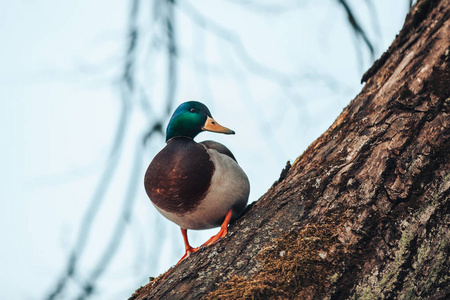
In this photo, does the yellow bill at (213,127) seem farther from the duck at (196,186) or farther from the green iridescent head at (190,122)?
the duck at (196,186)

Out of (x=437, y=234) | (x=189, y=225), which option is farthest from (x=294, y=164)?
(x=437, y=234)

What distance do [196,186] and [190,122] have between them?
651mm

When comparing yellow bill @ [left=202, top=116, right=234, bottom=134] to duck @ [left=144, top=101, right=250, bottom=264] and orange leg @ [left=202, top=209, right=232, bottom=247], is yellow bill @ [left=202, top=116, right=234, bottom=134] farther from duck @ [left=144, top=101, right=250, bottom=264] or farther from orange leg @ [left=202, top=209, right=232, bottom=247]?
orange leg @ [left=202, top=209, right=232, bottom=247]

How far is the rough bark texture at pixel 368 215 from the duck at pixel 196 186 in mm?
403

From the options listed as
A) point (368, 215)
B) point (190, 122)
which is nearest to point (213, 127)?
point (190, 122)

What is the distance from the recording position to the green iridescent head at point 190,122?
11.7ft

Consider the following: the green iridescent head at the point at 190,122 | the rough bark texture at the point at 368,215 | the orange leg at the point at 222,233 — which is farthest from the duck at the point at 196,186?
the rough bark texture at the point at 368,215

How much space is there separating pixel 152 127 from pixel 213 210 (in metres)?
0.98

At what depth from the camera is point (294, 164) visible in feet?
10.2

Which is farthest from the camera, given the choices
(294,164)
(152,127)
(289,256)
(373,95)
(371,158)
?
(152,127)

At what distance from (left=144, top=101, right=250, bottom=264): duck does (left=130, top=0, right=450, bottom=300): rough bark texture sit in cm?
40

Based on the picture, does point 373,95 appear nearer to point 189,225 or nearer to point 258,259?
point 258,259

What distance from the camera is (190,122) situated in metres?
3.56

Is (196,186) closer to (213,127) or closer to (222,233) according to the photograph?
(222,233)
